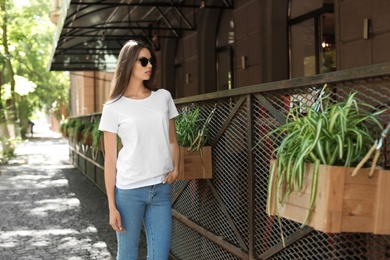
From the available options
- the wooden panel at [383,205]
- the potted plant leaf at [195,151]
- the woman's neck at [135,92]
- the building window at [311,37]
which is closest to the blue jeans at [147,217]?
the woman's neck at [135,92]

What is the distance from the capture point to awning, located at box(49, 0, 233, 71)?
12.8m

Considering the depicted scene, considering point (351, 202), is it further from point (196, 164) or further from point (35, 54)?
point (35, 54)

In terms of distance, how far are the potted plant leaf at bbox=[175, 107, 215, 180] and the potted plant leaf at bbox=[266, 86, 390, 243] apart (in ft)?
6.23

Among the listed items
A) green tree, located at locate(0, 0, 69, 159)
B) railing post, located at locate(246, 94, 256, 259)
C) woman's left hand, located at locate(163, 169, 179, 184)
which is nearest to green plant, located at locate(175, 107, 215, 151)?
railing post, located at locate(246, 94, 256, 259)

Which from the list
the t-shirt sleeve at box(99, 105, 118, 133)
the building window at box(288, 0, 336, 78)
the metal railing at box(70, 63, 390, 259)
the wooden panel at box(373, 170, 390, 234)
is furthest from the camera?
the building window at box(288, 0, 336, 78)

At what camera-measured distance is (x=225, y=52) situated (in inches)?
535

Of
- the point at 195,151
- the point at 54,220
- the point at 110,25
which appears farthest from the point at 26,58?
the point at 195,151

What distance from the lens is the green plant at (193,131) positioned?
4.63 meters

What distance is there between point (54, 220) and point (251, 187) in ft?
18.1

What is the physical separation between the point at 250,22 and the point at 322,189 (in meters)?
9.40

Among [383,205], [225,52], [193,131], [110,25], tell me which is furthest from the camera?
[110,25]

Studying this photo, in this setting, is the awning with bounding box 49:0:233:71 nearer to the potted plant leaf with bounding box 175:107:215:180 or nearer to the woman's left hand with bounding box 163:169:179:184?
the potted plant leaf with bounding box 175:107:215:180

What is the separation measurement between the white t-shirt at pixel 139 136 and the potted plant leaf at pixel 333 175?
969mm

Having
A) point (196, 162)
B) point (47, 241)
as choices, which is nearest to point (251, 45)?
point (47, 241)
